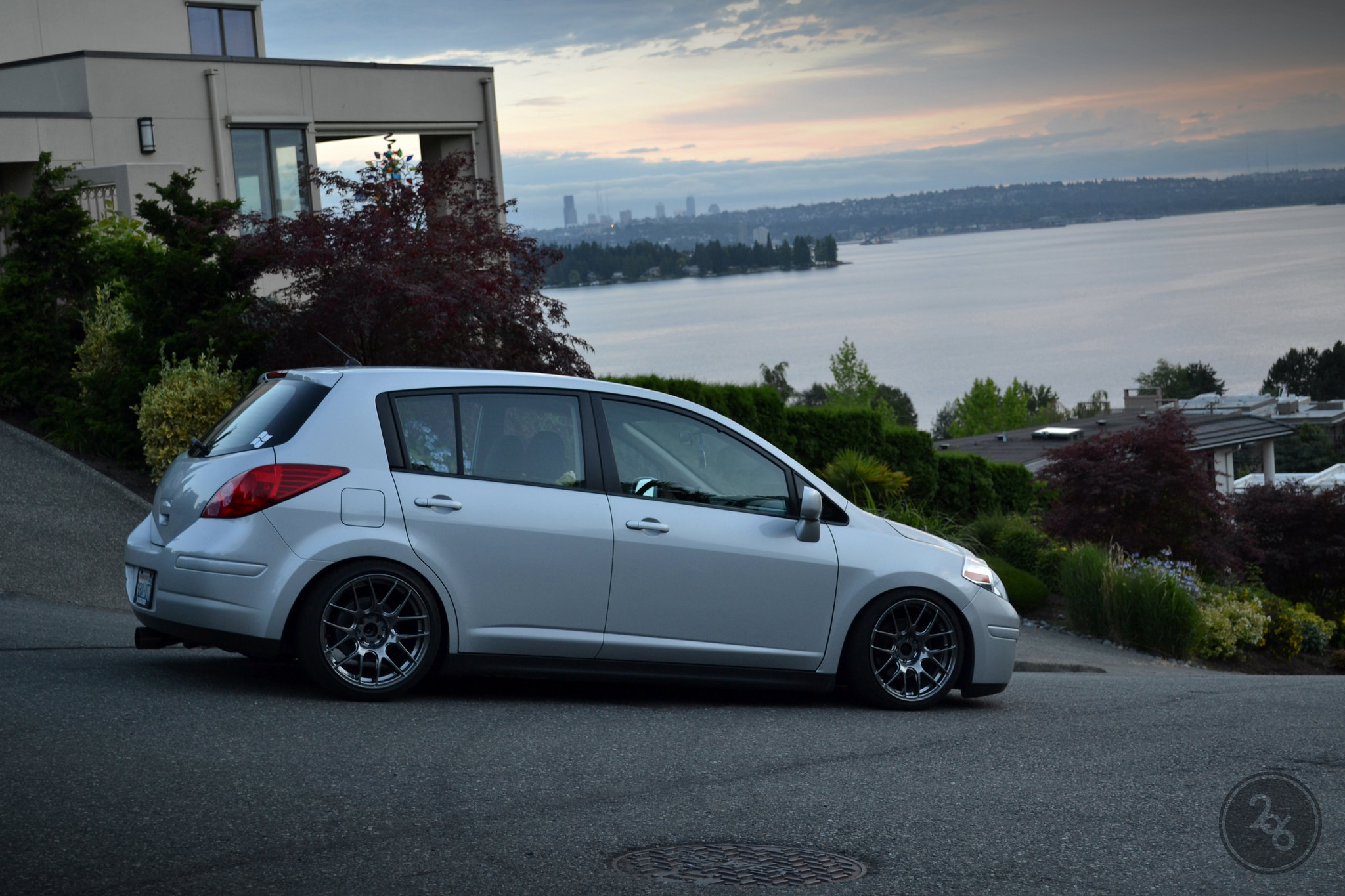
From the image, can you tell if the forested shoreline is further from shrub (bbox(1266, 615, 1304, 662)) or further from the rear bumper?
the rear bumper

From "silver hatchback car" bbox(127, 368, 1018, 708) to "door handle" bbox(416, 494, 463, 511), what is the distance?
0.01m

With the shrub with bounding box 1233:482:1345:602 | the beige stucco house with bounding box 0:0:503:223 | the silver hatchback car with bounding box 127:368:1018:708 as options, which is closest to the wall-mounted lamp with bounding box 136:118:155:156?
the beige stucco house with bounding box 0:0:503:223

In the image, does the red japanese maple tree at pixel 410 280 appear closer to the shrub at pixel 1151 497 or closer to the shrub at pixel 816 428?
the shrub at pixel 816 428

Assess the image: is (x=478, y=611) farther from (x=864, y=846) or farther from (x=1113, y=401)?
(x=1113, y=401)

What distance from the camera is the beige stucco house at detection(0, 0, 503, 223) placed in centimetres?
2112

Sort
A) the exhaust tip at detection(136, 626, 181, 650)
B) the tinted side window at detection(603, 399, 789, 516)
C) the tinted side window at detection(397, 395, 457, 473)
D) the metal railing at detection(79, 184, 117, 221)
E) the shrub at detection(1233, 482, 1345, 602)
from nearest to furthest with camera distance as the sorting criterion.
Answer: the tinted side window at detection(397, 395, 457, 473) → the exhaust tip at detection(136, 626, 181, 650) → the tinted side window at detection(603, 399, 789, 516) → the metal railing at detection(79, 184, 117, 221) → the shrub at detection(1233, 482, 1345, 602)

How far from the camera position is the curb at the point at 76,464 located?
493 inches

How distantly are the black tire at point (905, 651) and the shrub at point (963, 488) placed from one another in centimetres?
1683

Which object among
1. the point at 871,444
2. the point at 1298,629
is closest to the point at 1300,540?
the point at 1298,629

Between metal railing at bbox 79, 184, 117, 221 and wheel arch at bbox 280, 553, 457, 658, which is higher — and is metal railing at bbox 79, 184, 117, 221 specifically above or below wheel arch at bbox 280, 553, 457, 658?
above

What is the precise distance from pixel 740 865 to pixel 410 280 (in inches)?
375

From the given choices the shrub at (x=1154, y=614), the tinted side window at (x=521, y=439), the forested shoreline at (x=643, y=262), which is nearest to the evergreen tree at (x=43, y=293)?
the tinted side window at (x=521, y=439)

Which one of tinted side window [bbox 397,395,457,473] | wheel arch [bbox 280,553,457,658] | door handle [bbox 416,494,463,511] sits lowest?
wheel arch [bbox 280,553,457,658]

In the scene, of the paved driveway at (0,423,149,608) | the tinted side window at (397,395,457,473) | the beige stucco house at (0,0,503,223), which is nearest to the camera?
the tinted side window at (397,395,457,473)
